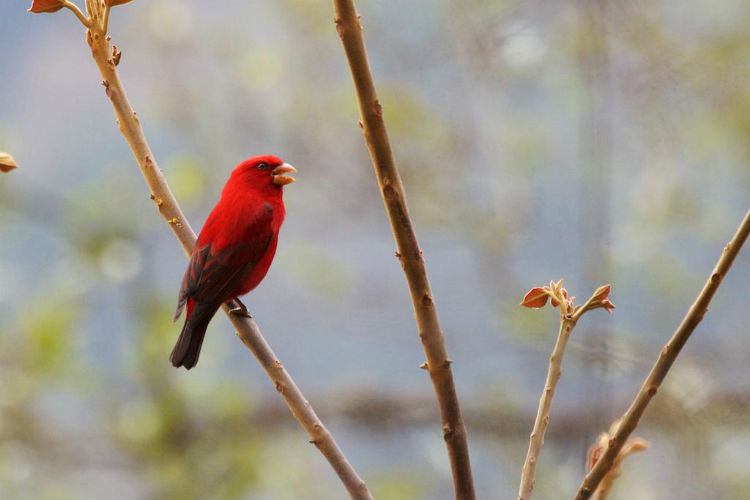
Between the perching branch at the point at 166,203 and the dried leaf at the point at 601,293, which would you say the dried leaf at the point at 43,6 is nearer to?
the perching branch at the point at 166,203

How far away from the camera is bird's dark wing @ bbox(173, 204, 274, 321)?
3.44 ft

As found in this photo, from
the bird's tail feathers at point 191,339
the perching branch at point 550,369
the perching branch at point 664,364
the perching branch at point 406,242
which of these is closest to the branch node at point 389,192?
the perching branch at point 406,242

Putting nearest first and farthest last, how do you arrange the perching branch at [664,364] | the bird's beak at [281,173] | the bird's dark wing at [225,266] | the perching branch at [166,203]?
the perching branch at [664,364] < the perching branch at [166,203] < the bird's dark wing at [225,266] < the bird's beak at [281,173]

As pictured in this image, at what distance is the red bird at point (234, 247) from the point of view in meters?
1.07

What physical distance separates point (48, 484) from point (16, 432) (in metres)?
0.24

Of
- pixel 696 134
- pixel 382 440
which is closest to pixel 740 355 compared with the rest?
pixel 696 134

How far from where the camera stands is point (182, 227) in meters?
0.91

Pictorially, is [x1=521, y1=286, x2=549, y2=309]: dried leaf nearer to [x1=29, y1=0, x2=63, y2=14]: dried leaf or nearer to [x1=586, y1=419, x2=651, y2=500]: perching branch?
[x1=586, y1=419, x2=651, y2=500]: perching branch

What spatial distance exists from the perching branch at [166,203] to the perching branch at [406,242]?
3.7 inches

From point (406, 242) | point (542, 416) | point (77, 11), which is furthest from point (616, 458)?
point (77, 11)

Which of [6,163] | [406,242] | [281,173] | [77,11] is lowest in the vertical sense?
[6,163]

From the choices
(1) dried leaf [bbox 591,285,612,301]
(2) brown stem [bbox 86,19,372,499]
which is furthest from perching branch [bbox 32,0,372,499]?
(1) dried leaf [bbox 591,285,612,301]

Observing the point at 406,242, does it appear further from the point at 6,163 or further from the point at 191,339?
the point at 191,339

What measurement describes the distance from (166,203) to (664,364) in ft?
1.58
